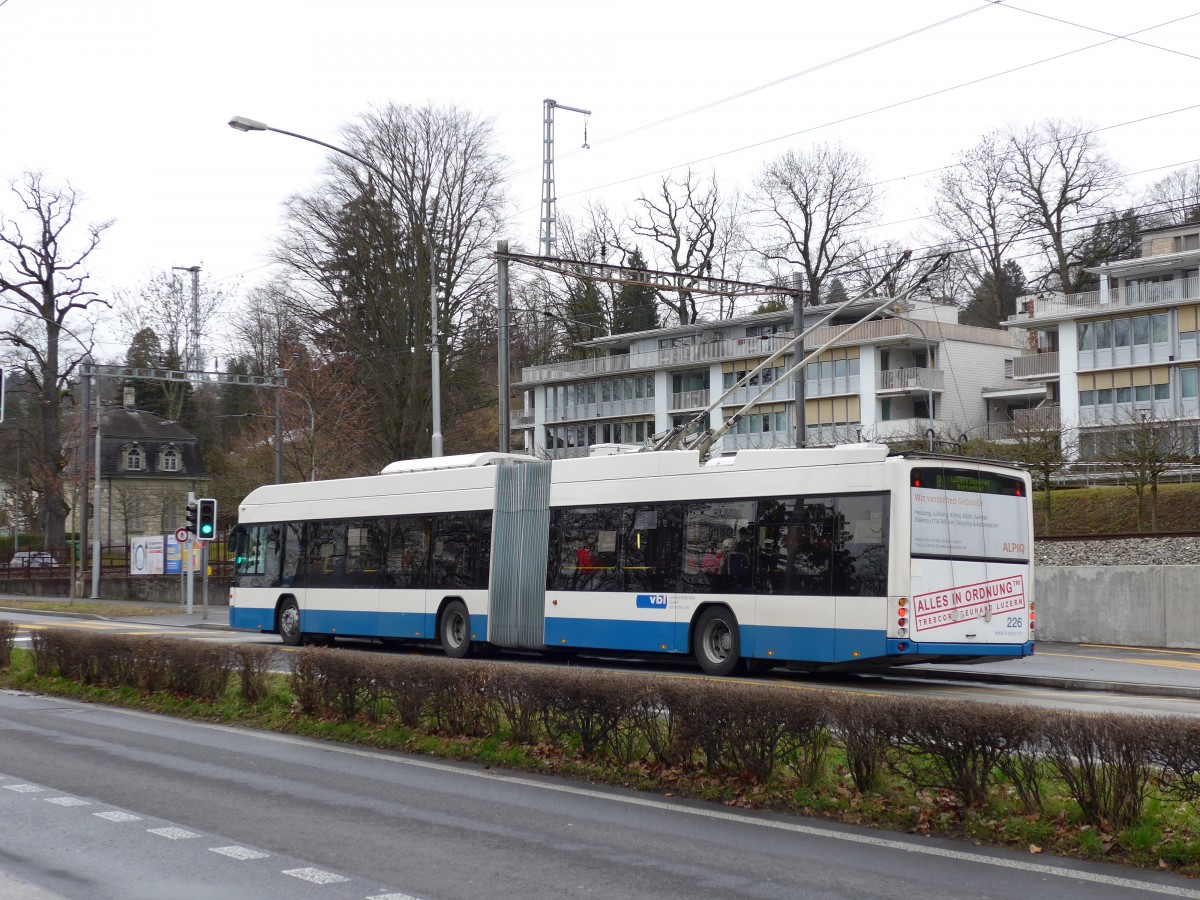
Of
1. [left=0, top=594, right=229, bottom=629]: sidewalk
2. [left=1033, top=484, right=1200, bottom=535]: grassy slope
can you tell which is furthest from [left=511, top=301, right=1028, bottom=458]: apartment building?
[left=0, top=594, right=229, bottom=629]: sidewalk

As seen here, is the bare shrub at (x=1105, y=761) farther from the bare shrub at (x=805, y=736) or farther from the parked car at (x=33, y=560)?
the parked car at (x=33, y=560)

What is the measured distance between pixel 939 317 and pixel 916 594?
57563mm

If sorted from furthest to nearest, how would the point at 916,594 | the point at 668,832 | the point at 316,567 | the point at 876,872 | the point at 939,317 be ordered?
the point at 939,317, the point at 316,567, the point at 916,594, the point at 668,832, the point at 876,872

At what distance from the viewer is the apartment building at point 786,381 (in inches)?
2657

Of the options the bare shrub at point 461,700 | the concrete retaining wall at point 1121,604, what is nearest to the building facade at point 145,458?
the concrete retaining wall at point 1121,604

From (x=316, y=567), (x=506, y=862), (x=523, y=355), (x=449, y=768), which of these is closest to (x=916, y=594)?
(x=449, y=768)

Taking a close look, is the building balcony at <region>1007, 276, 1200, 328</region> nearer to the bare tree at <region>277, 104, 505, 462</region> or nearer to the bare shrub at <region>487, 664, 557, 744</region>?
the bare tree at <region>277, 104, 505, 462</region>

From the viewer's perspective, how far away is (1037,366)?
6562cm

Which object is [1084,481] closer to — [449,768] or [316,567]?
[316,567]

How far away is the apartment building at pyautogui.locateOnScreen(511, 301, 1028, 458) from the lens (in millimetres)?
67500

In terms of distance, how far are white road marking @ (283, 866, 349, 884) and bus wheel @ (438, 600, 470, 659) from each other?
14158 millimetres

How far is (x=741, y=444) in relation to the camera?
7188 centimetres

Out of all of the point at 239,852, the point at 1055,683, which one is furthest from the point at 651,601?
the point at 239,852

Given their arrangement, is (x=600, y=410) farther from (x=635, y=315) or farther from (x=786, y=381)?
(x=786, y=381)
